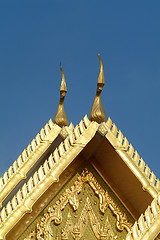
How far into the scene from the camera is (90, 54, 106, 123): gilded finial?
8555 millimetres

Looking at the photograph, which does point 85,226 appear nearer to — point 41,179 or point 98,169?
point 98,169

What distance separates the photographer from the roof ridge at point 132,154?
8570 mm

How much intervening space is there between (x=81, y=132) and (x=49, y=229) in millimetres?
1221

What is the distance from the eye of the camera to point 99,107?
8.64 metres

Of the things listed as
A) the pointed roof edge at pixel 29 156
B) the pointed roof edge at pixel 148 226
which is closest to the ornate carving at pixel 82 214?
the pointed roof edge at pixel 148 226

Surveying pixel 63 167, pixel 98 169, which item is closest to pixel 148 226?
pixel 63 167

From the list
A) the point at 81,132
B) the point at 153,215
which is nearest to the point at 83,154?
the point at 81,132

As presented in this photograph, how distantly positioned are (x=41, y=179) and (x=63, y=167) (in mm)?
310

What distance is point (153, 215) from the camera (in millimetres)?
7434

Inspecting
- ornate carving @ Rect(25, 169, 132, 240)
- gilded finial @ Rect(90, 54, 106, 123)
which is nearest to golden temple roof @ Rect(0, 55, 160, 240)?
gilded finial @ Rect(90, 54, 106, 123)

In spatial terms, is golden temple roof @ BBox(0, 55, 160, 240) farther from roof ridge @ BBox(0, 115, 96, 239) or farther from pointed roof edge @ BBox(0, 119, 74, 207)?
pointed roof edge @ BBox(0, 119, 74, 207)

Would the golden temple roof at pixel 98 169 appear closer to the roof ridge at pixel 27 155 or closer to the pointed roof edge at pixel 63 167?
the pointed roof edge at pixel 63 167

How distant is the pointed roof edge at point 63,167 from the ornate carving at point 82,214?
0.49 metres

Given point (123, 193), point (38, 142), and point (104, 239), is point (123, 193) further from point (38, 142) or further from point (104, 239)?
point (38, 142)
